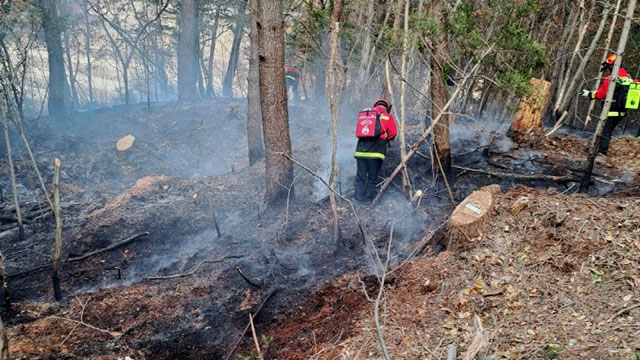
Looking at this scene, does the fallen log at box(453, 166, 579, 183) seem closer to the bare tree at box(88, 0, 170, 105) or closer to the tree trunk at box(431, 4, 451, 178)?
the tree trunk at box(431, 4, 451, 178)

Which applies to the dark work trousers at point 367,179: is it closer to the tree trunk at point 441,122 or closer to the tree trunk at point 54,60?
the tree trunk at point 441,122

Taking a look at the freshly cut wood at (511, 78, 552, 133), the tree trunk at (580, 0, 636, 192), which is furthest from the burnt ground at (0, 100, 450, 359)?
the freshly cut wood at (511, 78, 552, 133)

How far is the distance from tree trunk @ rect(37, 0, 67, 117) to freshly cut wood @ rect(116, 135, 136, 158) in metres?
4.12

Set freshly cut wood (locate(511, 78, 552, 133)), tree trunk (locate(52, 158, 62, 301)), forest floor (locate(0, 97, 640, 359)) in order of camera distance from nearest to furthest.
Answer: forest floor (locate(0, 97, 640, 359))
tree trunk (locate(52, 158, 62, 301))
freshly cut wood (locate(511, 78, 552, 133))

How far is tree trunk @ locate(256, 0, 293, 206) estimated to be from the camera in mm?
7074

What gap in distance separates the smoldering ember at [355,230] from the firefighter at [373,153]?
4 cm

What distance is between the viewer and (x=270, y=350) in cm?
439

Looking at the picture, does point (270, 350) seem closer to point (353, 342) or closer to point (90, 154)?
point (353, 342)

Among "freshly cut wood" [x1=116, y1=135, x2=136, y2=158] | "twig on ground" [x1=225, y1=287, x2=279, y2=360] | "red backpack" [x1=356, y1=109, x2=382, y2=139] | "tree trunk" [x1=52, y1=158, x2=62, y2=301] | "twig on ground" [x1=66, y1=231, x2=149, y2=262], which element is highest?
"red backpack" [x1=356, y1=109, x2=382, y2=139]

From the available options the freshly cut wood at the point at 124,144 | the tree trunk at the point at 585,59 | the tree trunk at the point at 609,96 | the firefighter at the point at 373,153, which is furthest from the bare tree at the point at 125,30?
the tree trunk at the point at 585,59

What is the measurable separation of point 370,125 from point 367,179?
3.65 ft

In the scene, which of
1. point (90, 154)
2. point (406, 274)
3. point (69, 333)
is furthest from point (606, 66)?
point (90, 154)

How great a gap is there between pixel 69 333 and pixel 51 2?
13408 mm

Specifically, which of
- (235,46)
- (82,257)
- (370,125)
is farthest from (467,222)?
(235,46)
